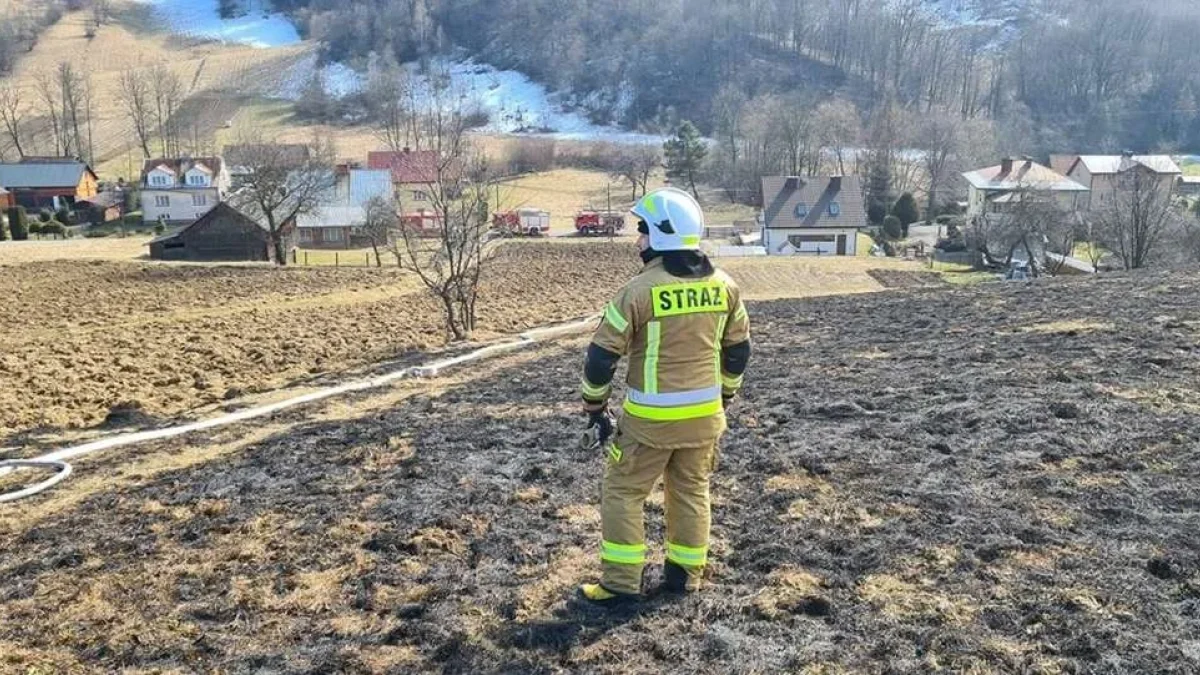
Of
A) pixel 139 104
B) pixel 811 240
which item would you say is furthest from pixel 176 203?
pixel 811 240

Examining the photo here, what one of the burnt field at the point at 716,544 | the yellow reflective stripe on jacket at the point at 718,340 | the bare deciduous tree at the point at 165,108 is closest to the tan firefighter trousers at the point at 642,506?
the burnt field at the point at 716,544

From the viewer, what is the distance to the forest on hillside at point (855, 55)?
344 ft

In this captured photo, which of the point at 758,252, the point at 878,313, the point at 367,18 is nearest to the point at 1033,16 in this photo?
the point at 367,18

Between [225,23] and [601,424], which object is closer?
[601,424]

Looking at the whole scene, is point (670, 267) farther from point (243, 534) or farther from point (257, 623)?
point (243, 534)

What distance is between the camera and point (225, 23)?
171 metres

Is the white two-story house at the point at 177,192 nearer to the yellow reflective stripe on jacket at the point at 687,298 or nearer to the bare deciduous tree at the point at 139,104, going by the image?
the bare deciduous tree at the point at 139,104

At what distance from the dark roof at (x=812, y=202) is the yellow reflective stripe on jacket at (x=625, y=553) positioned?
160 feet

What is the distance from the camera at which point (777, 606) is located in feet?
15.7

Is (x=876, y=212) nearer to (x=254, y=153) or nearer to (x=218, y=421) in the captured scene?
(x=254, y=153)

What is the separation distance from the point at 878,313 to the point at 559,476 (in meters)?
12.6

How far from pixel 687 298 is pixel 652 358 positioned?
37cm

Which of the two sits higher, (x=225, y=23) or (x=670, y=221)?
(x=225, y=23)

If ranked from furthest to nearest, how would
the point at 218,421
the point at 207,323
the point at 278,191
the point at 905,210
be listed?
the point at 905,210 → the point at 278,191 → the point at 207,323 → the point at 218,421
